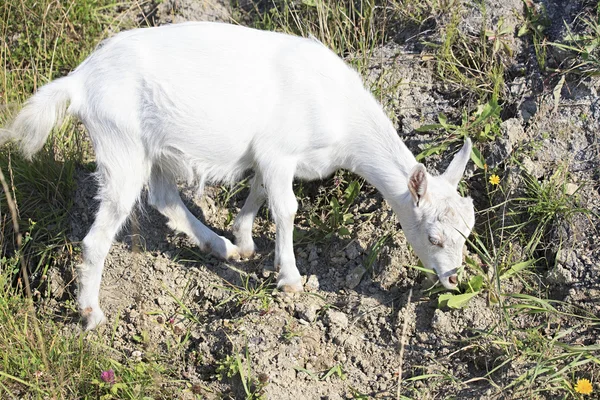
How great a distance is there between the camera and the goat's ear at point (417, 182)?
15.0 ft

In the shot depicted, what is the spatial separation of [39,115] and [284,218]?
65.5 inches

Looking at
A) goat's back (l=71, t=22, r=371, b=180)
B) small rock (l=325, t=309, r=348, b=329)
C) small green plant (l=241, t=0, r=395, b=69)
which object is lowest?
small rock (l=325, t=309, r=348, b=329)

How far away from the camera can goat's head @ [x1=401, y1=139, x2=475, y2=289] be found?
4664 mm

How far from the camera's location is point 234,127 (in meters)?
4.84

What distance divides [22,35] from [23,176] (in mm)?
1559

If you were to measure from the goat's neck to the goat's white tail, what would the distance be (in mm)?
1879

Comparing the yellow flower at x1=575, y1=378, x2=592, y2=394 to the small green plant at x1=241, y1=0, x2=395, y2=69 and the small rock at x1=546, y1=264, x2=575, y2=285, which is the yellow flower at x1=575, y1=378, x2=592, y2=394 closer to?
the small rock at x1=546, y1=264, x2=575, y2=285

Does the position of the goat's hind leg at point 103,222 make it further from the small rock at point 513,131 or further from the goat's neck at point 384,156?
the small rock at point 513,131

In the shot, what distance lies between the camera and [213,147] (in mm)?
4906

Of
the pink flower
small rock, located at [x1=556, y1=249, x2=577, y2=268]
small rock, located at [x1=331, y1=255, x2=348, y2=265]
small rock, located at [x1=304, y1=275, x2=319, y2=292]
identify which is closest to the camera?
the pink flower

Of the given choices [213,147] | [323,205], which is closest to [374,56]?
[323,205]

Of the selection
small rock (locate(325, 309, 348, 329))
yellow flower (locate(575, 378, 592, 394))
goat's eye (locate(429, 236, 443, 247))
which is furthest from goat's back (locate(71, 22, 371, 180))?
yellow flower (locate(575, 378, 592, 394))

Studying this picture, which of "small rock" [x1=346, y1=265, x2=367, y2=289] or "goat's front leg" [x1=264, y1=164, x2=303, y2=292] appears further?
"small rock" [x1=346, y1=265, x2=367, y2=289]

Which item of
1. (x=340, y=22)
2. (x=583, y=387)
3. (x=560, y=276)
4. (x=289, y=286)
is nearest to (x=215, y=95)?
(x=289, y=286)
